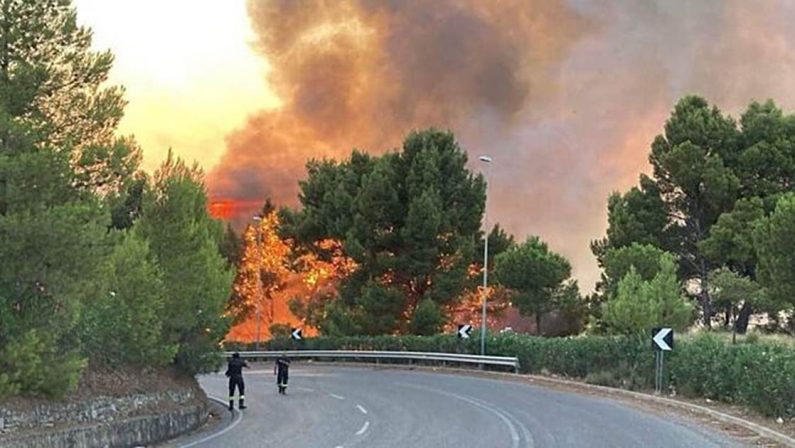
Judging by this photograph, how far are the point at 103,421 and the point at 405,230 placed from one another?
43.7m

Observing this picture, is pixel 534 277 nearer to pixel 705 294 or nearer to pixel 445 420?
pixel 705 294

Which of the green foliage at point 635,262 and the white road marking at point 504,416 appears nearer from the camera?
the white road marking at point 504,416

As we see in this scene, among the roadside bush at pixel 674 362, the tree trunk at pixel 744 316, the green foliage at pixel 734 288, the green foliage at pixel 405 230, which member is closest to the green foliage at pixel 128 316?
the roadside bush at pixel 674 362

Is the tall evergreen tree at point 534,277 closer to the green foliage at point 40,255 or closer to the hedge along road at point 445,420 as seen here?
the hedge along road at point 445,420

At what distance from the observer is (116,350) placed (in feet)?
64.4

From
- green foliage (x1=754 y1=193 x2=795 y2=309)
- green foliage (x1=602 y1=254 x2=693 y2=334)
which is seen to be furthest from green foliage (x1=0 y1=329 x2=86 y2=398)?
green foliage (x1=754 y1=193 x2=795 y2=309)

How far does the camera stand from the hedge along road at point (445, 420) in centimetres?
1625

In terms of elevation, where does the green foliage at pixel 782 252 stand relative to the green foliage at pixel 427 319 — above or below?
above

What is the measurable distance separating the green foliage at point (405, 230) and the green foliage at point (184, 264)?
3375 centimetres

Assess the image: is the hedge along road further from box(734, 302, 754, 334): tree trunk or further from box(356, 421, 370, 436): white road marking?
box(734, 302, 754, 334): tree trunk

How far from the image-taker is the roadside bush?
1919cm

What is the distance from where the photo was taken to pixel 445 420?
19891 millimetres

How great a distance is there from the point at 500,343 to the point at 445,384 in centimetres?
816

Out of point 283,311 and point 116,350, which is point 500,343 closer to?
point 116,350
